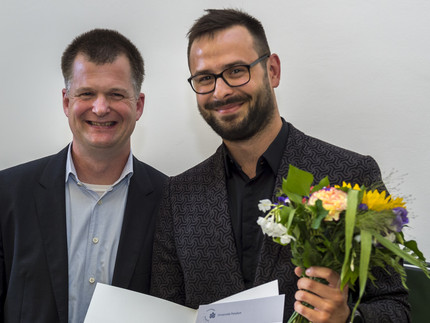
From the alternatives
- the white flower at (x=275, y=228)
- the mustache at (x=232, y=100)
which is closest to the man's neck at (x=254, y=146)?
the mustache at (x=232, y=100)

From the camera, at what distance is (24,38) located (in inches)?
120

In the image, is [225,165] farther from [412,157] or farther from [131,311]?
[412,157]

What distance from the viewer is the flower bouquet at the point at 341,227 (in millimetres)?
1279

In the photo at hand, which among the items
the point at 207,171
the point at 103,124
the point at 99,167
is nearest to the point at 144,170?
the point at 99,167

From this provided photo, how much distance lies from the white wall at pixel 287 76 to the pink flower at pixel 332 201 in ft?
2.37

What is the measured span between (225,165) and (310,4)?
926mm

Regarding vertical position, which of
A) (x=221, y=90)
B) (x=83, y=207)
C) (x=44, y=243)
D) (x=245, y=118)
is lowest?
(x=44, y=243)

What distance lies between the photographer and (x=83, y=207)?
7.39 feet

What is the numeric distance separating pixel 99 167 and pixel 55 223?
1.09ft

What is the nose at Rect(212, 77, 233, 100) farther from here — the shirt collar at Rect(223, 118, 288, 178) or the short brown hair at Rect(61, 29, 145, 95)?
the short brown hair at Rect(61, 29, 145, 95)

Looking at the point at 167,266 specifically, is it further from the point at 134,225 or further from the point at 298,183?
the point at 298,183

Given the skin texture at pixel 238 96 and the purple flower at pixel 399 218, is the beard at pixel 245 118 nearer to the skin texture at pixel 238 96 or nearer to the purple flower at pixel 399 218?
the skin texture at pixel 238 96

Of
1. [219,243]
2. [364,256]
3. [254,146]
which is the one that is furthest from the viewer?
[254,146]

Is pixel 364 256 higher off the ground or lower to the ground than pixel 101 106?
lower
